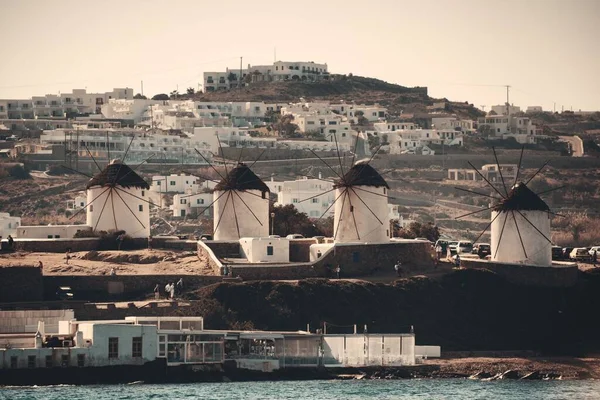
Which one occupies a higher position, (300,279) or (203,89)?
(203,89)

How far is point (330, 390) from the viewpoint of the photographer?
68750 mm

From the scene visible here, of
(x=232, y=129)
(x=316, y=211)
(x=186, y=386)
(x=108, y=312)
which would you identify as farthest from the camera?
(x=232, y=129)

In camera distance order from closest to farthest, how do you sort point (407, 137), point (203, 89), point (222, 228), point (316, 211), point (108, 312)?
1. point (108, 312)
2. point (222, 228)
3. point (316, 211)
4. point (407, 137)
5. point (203, 89)

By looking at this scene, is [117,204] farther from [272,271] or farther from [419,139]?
[419,139]

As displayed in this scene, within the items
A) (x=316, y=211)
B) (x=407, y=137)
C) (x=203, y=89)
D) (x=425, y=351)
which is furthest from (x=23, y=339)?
(x=203, y=89)

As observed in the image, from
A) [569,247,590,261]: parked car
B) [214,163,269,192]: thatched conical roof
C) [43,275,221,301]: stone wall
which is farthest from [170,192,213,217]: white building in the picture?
[43,275,221,301]: stone wall

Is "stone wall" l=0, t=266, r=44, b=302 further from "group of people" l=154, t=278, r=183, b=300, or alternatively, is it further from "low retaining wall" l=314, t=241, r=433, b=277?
"low retaining wall" l=314, t=241, r=433, b=277

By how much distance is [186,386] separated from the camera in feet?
228

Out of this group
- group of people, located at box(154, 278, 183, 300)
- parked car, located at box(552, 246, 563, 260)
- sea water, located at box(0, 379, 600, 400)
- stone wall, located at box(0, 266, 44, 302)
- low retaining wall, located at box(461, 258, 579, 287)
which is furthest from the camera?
parked car, located at box(552, 246, 563, 260)

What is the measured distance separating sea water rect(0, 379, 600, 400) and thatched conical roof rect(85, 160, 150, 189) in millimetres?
20613

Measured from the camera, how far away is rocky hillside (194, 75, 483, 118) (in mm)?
182625

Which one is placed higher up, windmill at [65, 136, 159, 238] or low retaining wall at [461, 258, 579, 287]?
windmill at [65, 136, 159, 238]

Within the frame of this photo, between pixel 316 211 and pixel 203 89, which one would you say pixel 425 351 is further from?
pixel 203 89

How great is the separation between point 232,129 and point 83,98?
2509 cm
